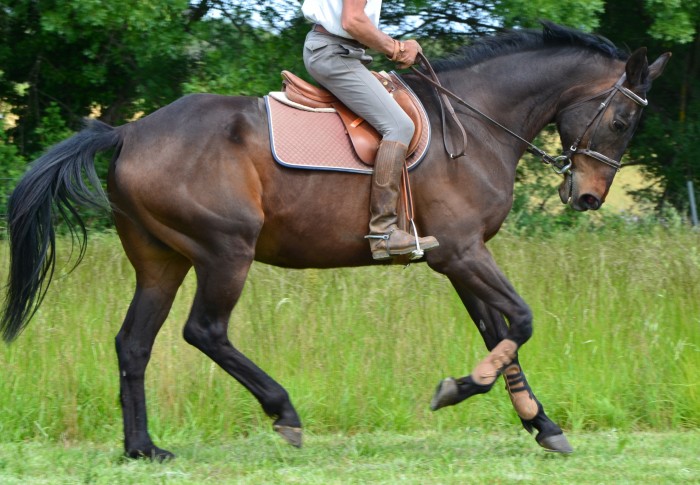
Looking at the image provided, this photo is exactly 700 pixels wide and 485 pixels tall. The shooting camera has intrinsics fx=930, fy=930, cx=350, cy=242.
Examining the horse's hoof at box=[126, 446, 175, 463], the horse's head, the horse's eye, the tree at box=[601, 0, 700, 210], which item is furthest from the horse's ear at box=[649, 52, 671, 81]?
the tree at box=[601, 0, 700, 210]

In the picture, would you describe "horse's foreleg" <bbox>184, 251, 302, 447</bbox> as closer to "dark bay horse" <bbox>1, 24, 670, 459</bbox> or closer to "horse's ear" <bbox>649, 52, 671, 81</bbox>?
"dark bay horse" <bbox>1, 24, 670, 459</bbox>

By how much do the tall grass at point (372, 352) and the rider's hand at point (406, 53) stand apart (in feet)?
7.29

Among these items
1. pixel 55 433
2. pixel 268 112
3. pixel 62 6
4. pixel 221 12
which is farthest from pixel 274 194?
→ pixel 221 12

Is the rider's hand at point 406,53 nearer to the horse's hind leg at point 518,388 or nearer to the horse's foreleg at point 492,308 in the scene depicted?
the horse's foreleg at point 492,308

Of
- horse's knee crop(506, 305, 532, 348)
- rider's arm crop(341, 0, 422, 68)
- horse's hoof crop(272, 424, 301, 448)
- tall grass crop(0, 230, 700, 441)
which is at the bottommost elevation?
tall grass crop(0, 230, 700, 441)

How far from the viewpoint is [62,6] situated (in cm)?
955

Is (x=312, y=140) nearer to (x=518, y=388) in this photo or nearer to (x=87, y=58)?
(x=518, y=388)

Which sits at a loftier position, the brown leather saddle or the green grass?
the brown leather saddle

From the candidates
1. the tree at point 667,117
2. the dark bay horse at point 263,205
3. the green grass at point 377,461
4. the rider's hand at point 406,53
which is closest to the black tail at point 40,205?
the dark bay horse at point 263,205

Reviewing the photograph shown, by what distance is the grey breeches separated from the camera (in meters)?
5.13

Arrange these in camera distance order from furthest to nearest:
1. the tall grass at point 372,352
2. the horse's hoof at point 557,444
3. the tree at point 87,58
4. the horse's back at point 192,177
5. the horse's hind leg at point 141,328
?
the tree at point 87,58 → the tall grass at point 372,352 → the horse's hoof at point 557,444 → the horse's hind leg at point 141,328 → the horse's back at point 192,177

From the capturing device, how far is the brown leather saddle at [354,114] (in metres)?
5.18

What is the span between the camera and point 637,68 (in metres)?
5.45

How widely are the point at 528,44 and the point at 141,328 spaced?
289 centimetres
